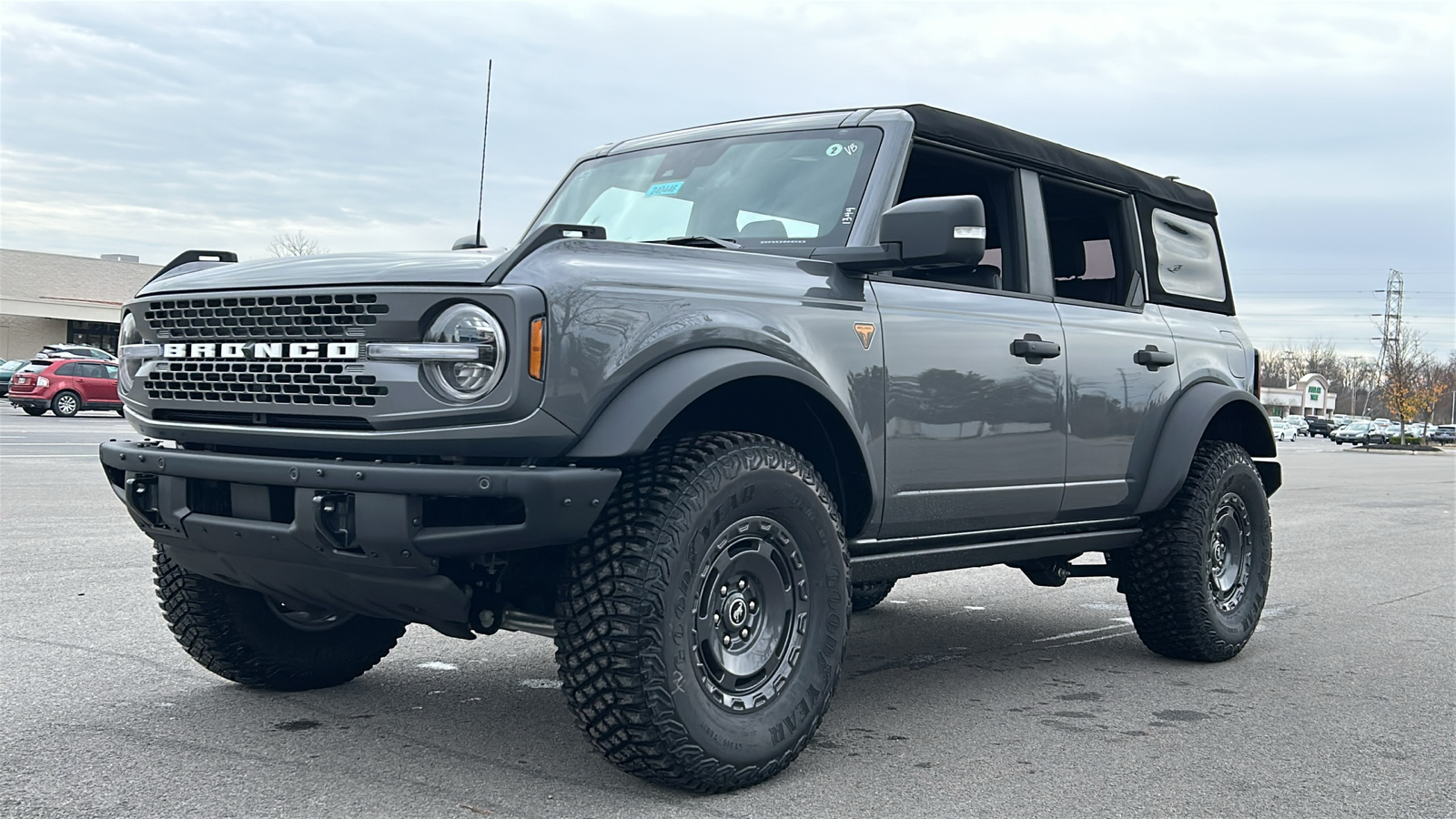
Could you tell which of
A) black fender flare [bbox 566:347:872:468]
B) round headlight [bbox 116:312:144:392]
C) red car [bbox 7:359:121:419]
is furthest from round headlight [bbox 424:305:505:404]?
red car [bbox 7:359:121:419]

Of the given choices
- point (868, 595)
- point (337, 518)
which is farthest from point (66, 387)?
point (337, 518)

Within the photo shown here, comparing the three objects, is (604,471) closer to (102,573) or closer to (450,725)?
(450,725)

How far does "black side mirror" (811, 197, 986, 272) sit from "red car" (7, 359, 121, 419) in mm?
28941

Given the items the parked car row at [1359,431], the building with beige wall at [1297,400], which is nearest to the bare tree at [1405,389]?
the parked car row at [1359,431]

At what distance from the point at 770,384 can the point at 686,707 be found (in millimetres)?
994

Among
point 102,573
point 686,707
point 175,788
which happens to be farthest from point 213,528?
point 102,573

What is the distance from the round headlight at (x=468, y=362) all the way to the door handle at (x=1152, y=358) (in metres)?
3.24

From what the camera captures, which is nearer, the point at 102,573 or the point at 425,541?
the point at 425,541

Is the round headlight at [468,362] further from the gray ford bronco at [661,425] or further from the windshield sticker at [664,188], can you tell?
the windshield sticker at [664,188]

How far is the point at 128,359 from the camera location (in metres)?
4.21

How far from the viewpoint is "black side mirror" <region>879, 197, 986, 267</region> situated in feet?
13.4

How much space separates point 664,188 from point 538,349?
185 centimetres

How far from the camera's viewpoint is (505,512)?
338 cm

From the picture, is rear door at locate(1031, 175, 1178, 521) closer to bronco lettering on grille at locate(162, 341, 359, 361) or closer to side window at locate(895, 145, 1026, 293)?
side window at locate(895, 145, 1026, 293)
